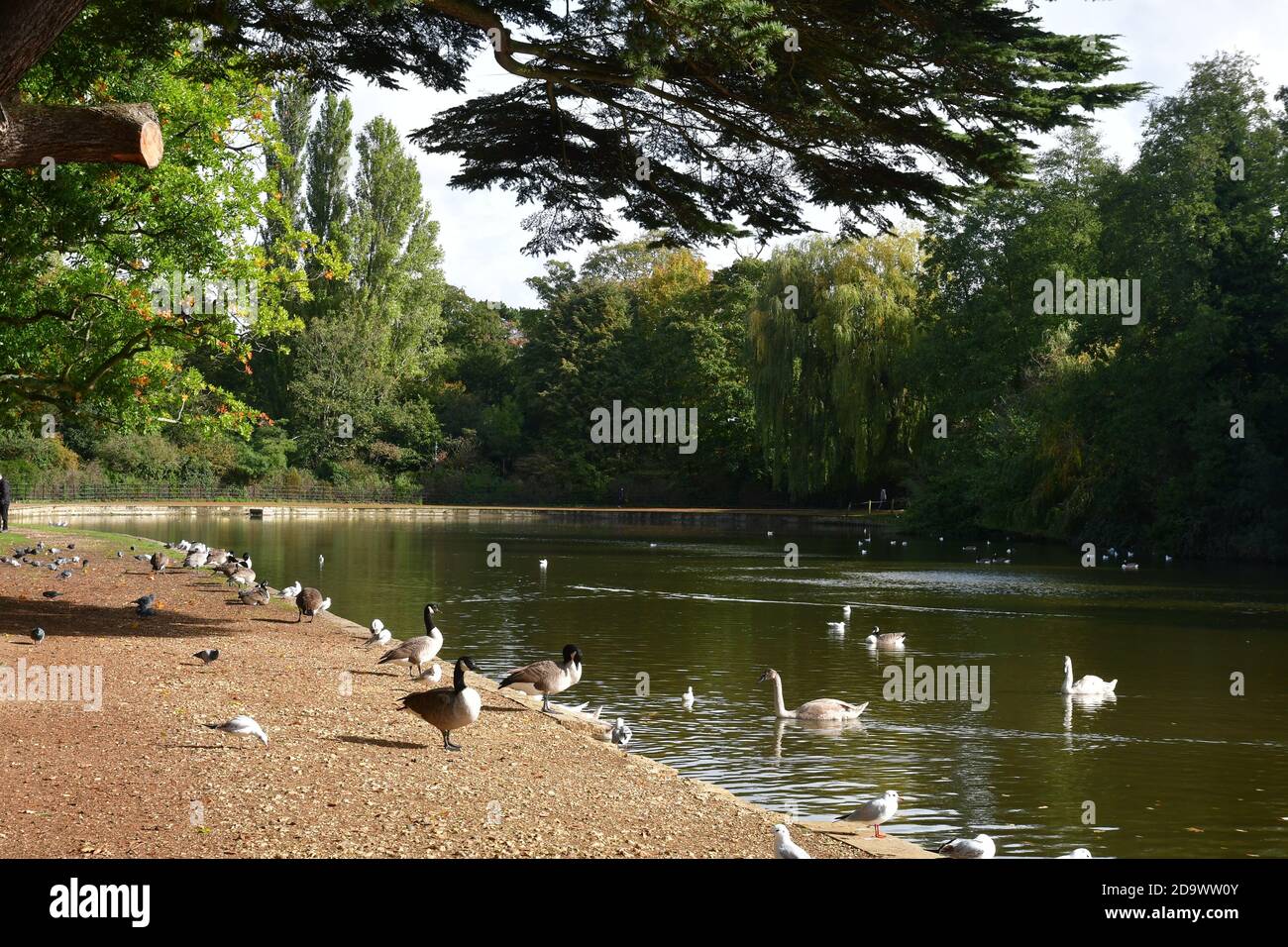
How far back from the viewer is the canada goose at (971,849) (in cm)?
669

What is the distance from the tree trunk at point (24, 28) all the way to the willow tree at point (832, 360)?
4323cm

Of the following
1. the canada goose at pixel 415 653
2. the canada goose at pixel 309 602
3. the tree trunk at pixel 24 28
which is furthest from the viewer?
the canada goose at pixel 309 602

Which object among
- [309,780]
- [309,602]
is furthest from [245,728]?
[309,602]

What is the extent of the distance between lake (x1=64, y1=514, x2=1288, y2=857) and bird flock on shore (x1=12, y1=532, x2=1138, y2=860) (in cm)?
24

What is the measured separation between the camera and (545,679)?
10.6 metres

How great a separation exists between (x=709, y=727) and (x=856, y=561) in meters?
21.6

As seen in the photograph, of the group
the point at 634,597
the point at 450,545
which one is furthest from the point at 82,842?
the point at 450,545

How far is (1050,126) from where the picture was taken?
981cm
